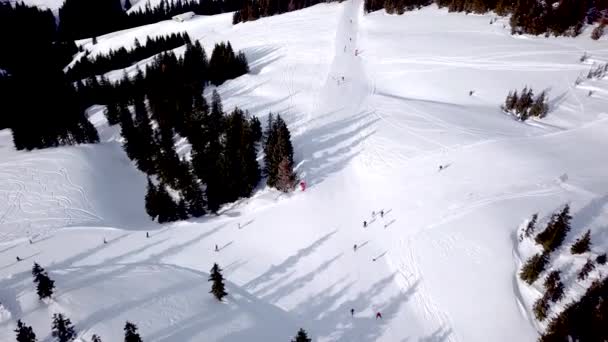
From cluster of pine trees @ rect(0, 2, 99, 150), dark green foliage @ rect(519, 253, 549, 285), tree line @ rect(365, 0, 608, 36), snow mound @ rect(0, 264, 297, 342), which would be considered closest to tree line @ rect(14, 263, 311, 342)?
snow mound @ rect(0, 264, 297, 342)

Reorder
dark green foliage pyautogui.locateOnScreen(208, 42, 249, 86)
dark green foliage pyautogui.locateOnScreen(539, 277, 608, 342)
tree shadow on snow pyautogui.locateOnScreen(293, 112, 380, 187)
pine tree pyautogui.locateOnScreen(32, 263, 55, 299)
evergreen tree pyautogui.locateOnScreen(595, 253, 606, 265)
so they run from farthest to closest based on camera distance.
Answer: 1. dark green foliage pyautogui.locateOnScreen(208, 42, 249, 86)
2. tree shadow on snow pyautogui.locateOnScreen(293, 112, 380, 187)
3. evergreen tree pyautogui.locateOnScreen(595, 253, 606, 265)
4. pine tree pyautogui.locateOnScreen(32, 263, 55, 299)
5. dark green foliage pyautogui.locateOnScreen(539, 277, 608, 342)

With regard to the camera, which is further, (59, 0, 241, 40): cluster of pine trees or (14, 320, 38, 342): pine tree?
(59, 0, 241, 40): cluster of pine trees

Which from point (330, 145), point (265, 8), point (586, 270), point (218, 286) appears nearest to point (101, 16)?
point (265, 8)

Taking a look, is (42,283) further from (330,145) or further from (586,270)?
(586,270)

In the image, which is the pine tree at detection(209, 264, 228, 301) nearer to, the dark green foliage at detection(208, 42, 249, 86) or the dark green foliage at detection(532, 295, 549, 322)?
the dark green foliage at detection(532, 295, 549, 322)

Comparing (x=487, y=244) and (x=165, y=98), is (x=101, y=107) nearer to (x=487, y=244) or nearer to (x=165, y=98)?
(x=165, y=98)

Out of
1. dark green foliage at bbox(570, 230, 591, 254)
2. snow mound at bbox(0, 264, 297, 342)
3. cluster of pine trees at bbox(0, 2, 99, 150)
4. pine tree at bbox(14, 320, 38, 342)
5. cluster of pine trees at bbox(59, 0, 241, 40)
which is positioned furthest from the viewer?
cluster of pine trees at bbox(59, 0, 241, 40)

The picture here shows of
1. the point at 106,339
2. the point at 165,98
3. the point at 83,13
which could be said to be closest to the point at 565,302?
the point at 106,339

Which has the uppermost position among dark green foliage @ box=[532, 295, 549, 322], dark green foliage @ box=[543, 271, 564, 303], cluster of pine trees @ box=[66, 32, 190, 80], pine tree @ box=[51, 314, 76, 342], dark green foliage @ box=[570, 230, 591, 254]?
cluster of pine trees @ box=[66, 32, 190, 80]
